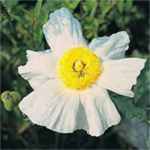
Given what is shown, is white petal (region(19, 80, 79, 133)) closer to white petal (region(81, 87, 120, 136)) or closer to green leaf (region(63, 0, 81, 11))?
white petal (region(81, 87, 120, 136))

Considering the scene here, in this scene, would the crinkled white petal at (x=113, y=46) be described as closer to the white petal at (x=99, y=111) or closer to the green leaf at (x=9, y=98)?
the white petal at (x=99, y=111)

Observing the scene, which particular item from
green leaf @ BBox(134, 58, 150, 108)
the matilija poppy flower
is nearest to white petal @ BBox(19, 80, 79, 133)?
the matilija poppy flower

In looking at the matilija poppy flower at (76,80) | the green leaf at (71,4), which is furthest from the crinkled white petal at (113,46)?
the green leaf at (71,4)

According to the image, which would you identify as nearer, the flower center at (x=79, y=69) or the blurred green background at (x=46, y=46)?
the flower center at (x=79, y=69)

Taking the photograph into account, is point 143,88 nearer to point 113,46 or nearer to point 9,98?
point 113,46

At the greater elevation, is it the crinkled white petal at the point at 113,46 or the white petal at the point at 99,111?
the crinkled white petal at the point at 113,46

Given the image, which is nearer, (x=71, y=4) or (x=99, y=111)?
(x=99, y=111)

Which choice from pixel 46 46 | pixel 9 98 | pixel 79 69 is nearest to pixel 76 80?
pixel 79 69
